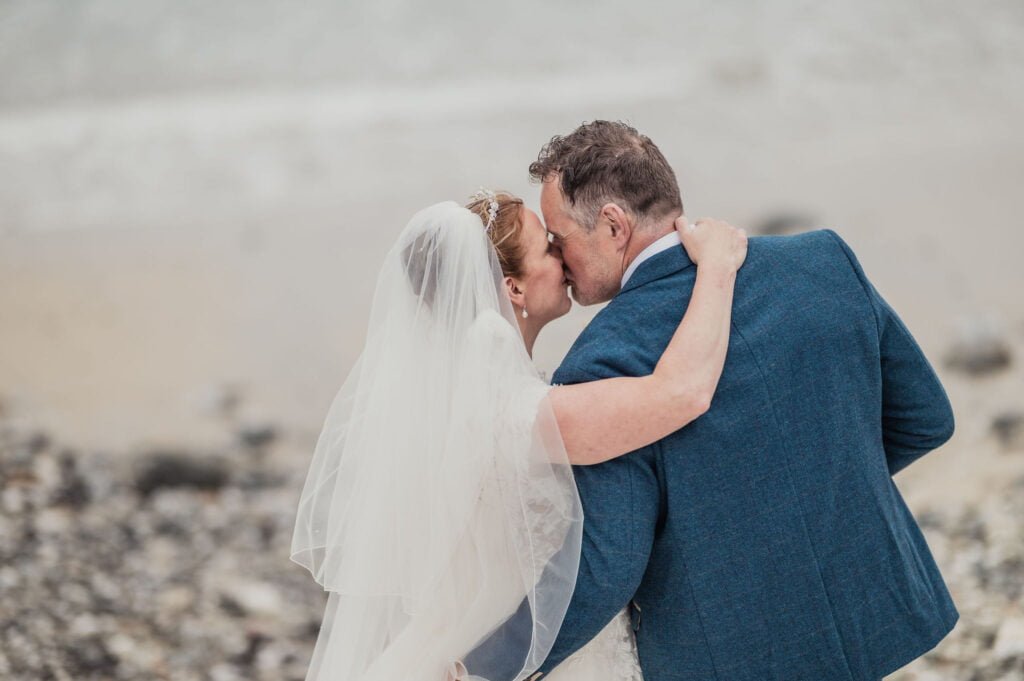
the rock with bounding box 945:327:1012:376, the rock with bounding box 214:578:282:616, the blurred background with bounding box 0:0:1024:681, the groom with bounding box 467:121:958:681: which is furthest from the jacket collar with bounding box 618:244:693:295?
the rock with bounding box 945:327:1012:376

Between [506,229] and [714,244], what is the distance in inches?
21.5

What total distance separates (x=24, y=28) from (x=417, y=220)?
15001 millimetres

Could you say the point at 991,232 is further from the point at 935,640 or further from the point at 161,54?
the point at 161,54

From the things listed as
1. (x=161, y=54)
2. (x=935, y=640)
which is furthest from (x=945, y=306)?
(x=161, y=54)

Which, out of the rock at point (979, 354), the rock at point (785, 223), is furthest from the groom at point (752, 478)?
the rock at point (785, 223)

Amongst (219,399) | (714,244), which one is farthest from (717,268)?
(219,399)

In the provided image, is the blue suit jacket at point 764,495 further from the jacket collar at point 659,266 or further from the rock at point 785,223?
A: the rock at point 785,223

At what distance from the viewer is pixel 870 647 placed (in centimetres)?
256

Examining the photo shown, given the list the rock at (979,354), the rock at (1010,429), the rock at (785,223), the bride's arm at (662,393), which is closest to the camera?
the bride's arm at (662,393)

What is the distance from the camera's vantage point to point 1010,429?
641 centimetres

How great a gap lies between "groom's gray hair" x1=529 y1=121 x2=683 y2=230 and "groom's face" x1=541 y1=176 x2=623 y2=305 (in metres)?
0.03

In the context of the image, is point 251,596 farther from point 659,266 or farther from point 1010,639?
point 659,266

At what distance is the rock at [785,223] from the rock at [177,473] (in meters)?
4.92

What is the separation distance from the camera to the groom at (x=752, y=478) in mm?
2461
